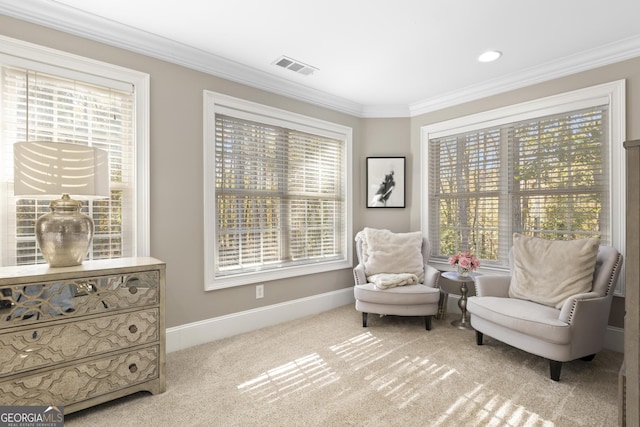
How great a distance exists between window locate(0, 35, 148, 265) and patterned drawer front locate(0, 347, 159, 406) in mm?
834

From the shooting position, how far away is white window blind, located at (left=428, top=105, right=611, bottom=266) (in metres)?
2.81

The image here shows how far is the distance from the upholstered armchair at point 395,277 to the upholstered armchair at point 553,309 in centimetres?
46

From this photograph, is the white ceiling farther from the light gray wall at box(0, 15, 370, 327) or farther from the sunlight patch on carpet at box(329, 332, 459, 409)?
the sunlight patch on carpet at box(329, 332, 459, 409)

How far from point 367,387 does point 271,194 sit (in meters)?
2.01

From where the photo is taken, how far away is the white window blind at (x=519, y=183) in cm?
281

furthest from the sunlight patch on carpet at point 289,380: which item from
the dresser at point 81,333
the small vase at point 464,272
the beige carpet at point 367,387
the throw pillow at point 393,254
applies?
the small vase at point 464,272

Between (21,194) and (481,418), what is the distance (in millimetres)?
2758

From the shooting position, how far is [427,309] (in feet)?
9.95

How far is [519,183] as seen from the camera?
324 centimetres

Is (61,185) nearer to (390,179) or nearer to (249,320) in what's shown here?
(249,320)

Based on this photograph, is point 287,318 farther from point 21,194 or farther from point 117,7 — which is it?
point 117,7

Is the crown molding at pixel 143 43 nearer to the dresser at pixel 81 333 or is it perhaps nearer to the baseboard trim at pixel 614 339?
A: the dresser at pixel 81 333

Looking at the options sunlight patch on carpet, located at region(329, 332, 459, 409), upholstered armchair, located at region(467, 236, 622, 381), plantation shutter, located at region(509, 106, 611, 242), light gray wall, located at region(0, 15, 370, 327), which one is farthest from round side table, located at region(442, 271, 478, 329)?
light gray wall, located at region(0, 15, 370, 327)

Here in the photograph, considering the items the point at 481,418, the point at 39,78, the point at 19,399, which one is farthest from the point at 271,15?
the point at 481,418
